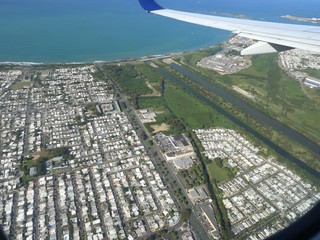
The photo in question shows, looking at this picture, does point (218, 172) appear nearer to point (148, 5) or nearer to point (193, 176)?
point (193, 176)

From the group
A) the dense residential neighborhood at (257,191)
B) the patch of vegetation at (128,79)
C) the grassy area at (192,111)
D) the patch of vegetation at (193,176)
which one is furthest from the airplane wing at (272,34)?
the patch of vegetation at (128,79)

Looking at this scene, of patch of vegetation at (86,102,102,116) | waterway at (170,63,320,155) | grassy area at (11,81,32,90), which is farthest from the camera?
grassy area at (11,81,32,90)

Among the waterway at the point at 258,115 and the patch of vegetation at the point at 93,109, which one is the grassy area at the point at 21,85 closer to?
the patch of vegetation at the point at 93,109

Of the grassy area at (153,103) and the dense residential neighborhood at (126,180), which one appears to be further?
the grassy area at (153,103)

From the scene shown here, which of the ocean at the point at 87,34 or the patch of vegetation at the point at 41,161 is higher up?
the ocean at the point at 87,34

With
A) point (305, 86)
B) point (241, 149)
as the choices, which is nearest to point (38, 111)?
point (241, 149)

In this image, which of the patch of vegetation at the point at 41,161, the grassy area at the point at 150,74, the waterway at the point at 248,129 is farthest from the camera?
the grassy area at the point at 150,74

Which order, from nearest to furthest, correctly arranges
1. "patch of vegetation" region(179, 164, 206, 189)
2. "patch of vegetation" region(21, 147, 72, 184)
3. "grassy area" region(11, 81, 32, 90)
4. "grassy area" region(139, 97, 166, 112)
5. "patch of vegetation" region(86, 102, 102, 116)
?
"patch of vegetation" region(179, 164, 206, 189) < "patch of vegetation" region(21, 147, 72, 184) < "patch of vegetation" region(86, 102, 102, 116) < "grassy area" region(139, 97, 166, 112) < "grassy area" region(11, 81, 32, 90)

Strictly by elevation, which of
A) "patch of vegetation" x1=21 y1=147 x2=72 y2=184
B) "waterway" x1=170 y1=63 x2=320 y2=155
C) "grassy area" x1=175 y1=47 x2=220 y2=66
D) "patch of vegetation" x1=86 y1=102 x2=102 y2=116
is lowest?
"patch of vegetation" x1=21 y1=147 x2=72 y2=184

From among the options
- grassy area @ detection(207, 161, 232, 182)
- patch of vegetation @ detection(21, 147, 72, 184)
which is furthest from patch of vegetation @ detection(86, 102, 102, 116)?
grassy area @ detection(207, 161, 232, 182)

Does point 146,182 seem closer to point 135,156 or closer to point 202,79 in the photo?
point 135,156

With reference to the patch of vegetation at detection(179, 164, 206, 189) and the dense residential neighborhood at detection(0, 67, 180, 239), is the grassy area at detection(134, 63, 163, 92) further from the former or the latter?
the patch of vegetation at detection(179, 164, 206, 189)
